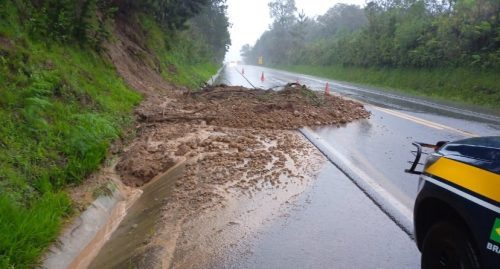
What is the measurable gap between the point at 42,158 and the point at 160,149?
220 cm

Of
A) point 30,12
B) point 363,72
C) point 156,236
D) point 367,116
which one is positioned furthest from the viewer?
point 363,72

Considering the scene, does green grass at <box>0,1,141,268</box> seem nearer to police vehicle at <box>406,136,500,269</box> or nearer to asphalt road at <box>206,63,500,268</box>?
asphalt road at <box>206,63,500,268</box>

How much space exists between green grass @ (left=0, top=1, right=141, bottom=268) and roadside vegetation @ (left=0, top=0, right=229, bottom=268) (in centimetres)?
1

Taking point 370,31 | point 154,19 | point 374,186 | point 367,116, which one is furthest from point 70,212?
point 370,31

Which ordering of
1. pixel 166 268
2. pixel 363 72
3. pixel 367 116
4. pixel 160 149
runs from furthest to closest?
pixel 363 72
pixel 367 116
pixel 160 149
pixel 166 268

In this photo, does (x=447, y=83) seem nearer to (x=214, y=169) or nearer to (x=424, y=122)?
(x=424, y=122)

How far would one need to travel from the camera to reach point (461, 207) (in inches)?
96.4

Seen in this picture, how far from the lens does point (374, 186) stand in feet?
18.5

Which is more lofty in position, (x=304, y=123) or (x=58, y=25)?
(x=58, y=25)

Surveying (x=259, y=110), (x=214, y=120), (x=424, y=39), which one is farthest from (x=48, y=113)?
(x=424, y=39)

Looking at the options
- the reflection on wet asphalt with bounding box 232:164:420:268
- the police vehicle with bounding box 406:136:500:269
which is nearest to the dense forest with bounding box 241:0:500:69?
the reflection on wet asphalt with bounding box 232:164:420:268

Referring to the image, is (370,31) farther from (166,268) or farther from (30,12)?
(166,268)

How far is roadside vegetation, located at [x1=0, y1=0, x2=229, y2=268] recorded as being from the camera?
4027mm

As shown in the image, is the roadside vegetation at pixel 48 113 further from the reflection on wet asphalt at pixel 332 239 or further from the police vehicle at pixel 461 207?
the police vehicle at pixel 461 207
